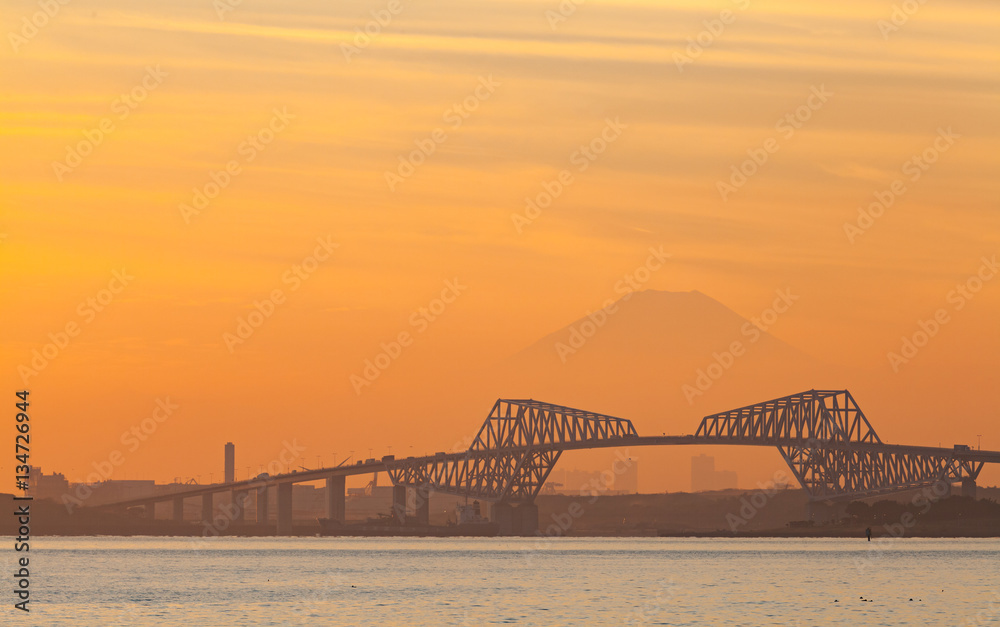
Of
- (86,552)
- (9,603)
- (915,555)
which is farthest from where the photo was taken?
(86,552)

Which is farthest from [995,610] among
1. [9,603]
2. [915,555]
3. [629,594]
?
[915,555]

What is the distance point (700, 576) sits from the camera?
114m

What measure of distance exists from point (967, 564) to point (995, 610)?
166ft

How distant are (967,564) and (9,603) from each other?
2914 inches

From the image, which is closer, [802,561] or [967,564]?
[967,564]

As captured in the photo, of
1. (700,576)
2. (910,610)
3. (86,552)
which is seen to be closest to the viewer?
(910,610)

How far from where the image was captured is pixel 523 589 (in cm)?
9969

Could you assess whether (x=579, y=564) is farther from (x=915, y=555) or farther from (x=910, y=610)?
(x=910, y=610)

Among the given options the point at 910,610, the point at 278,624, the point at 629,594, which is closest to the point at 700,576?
the point at 629,594

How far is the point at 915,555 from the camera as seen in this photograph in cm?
15025

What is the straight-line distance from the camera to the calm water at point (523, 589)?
77.8 meters

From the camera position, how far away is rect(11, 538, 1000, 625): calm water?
77.8m

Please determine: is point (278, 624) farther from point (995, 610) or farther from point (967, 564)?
point (967, 564)

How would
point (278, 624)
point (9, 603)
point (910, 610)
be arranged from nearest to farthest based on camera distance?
point (278, 624), point (910, 610), point (9, 603)
